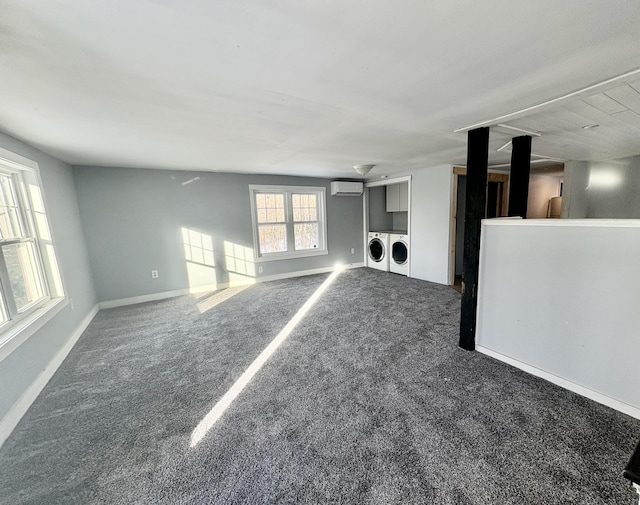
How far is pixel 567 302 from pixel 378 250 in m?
3.96

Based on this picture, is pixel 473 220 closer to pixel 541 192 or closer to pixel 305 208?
pixel 305 208

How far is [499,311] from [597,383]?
2.36 ft

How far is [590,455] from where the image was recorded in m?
1.35

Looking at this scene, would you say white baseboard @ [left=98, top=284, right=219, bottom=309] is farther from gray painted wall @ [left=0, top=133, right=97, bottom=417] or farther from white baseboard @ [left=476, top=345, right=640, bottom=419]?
white baseboard @ [left=476, top=345, right=640, bottom=419]

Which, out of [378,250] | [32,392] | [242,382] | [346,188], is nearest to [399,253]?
[378,250]

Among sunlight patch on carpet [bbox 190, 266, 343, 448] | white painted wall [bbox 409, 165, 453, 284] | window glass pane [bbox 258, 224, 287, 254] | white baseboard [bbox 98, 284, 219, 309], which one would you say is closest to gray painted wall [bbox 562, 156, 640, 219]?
white painted wall [bbox 409, 165, 453, 284]

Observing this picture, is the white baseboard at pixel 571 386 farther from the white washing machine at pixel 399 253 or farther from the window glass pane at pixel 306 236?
the window glass pane at pixel 306 236

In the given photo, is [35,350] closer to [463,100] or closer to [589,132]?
[463,100]

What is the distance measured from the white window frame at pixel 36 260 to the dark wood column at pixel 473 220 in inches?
142

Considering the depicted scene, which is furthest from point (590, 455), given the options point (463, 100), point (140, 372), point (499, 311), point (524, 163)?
point (140, 372)

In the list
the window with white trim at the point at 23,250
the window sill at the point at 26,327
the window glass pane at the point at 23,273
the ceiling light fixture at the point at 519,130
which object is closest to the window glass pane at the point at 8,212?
the window with white trim at the point at 23,250

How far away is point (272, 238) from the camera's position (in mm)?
5234

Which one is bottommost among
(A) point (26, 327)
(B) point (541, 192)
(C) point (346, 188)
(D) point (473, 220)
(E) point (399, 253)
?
(E) point (399, 253)

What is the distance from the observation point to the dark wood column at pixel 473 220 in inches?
89.4
